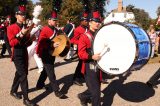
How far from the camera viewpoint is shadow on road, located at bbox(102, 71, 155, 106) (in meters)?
7.79

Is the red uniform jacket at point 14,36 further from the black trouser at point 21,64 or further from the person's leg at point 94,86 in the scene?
the person's leg at point 94,86

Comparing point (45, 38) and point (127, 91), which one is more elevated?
point (45, 38)

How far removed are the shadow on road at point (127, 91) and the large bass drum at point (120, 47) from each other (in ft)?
5.03

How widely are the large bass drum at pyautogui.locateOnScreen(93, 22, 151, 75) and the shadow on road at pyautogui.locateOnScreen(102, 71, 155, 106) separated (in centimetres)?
153

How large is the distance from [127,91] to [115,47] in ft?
8.79

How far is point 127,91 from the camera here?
8.46m

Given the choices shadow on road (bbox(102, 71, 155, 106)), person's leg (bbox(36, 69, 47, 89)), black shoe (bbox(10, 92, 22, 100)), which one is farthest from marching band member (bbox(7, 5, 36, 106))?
shadow on road (bbox(102, 71, 155, 106))

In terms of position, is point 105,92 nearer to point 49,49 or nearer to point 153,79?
point 153,79

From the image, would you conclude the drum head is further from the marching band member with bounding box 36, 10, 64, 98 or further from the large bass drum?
the marching band member with bounding box 36, 10, 64, 98

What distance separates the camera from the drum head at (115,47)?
591 cm

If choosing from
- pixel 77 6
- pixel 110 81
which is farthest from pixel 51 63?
pixel 77 6

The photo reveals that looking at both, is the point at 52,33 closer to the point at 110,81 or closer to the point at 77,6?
the point at 110,81

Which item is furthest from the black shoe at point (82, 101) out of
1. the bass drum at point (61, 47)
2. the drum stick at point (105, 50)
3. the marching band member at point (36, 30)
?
the marching band member at point (36, 30)

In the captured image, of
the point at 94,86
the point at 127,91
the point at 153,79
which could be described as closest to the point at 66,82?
the point at 127,91
